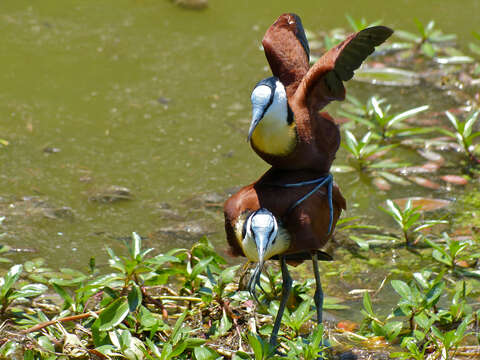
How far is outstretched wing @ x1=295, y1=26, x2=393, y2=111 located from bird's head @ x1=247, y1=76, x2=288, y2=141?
5.8 inches

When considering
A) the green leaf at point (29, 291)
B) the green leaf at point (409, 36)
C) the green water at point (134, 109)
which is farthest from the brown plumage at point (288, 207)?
the green leaf at point (409, 36)

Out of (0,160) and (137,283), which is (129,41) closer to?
(0,160)

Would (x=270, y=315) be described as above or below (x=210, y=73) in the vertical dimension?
A: below

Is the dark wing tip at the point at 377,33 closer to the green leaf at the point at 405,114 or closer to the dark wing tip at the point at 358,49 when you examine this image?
the dark wing tip at the point at 358,49

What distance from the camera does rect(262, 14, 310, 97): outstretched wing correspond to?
314 centimetres

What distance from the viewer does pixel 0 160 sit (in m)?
4.91

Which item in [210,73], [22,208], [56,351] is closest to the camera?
[56,351]

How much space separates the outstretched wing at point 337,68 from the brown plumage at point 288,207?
1.04 feet

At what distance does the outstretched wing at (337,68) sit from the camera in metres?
2.88

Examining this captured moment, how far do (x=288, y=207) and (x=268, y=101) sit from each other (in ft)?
1.48

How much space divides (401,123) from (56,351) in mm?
3330

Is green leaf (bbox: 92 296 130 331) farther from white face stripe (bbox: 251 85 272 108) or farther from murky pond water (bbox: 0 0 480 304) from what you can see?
white face stripe (bbox: 251 85 272 108)

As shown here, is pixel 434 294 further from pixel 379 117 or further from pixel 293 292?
pixel 379 117

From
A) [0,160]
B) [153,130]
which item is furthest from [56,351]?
[153,130]
